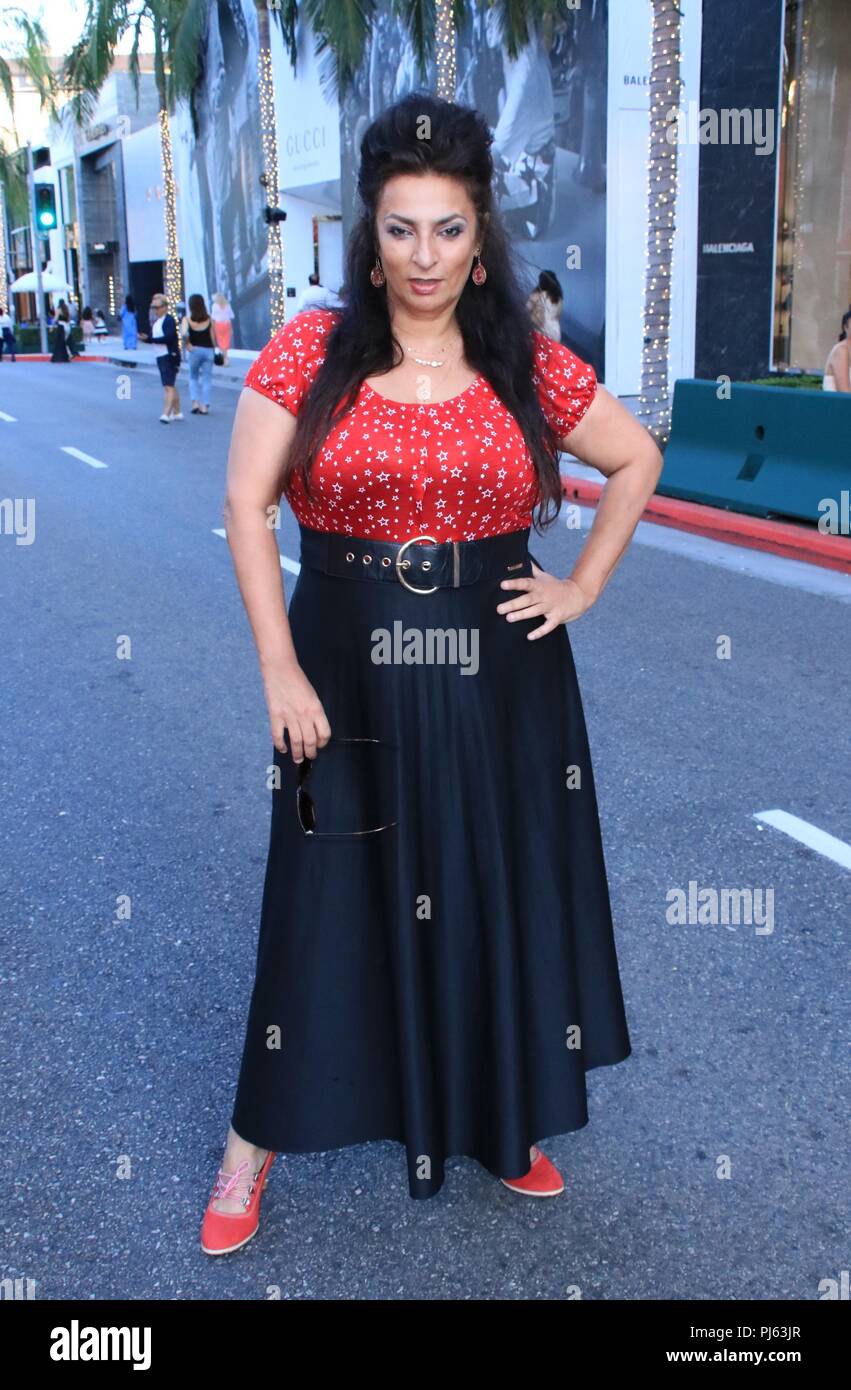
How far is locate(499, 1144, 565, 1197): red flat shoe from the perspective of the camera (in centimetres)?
277

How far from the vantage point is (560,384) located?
8.25ft

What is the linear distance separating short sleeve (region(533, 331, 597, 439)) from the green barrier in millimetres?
7264

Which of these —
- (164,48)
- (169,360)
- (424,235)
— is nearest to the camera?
(424,235)

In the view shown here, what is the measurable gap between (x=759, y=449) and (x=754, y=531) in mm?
909

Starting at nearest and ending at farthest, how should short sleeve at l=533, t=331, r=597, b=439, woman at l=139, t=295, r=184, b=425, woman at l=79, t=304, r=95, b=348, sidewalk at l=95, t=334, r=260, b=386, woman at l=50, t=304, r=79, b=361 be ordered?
short sleeve at l=533, t=331, r=597, b=439 → woman at l=139, t=295, r=184, b=425 → sidewalk at l=95, t=334, r=260, b=386 → woman at l=50, t=304, r=79, b=361 → woman at l=79, t=304, r=95, b=348

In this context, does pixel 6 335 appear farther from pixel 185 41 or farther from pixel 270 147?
pixel 270 147

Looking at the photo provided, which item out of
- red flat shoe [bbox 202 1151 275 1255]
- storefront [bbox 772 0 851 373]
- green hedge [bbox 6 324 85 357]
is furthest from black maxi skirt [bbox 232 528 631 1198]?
green hedge [bbox 6 324 85 357]

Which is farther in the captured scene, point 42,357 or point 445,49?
point 42,357

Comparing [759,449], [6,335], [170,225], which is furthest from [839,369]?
[6,335]

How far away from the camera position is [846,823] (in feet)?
15.3

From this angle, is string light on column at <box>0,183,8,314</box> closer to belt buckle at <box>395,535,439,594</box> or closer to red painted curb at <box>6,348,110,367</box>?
red painted curb at <box>6,348,110,367</box>
